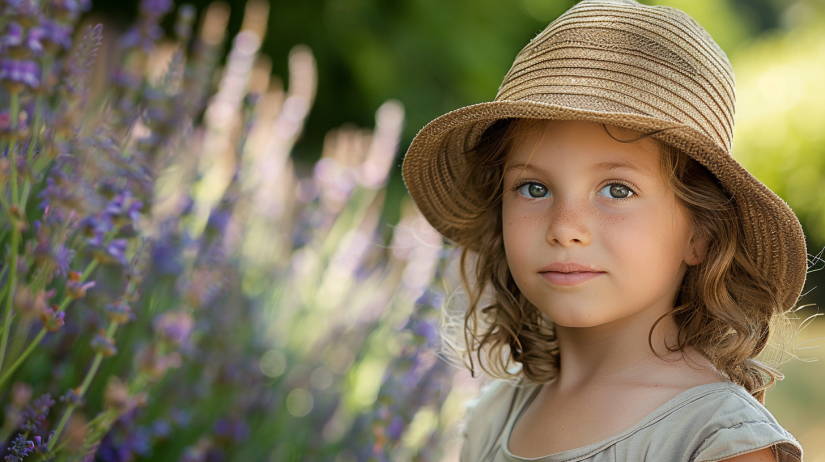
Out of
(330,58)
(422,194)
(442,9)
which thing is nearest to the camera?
(422,194)

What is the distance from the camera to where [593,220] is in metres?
1.18

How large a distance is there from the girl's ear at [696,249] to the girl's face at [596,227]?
0.04m

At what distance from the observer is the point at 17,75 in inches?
37.5

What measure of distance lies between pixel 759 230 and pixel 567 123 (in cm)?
41

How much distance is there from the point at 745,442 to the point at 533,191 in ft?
1.79

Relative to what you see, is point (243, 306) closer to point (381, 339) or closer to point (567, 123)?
point (381, 339)

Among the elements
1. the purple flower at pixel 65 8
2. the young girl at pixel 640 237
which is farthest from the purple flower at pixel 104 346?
the young girl at pixel 640 237

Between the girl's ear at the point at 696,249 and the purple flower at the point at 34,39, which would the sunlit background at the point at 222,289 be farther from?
the girl's ear at the point at 696,249

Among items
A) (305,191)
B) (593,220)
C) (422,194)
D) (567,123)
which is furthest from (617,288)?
(305,191)

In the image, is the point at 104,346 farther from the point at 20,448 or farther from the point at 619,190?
the point at 619,190

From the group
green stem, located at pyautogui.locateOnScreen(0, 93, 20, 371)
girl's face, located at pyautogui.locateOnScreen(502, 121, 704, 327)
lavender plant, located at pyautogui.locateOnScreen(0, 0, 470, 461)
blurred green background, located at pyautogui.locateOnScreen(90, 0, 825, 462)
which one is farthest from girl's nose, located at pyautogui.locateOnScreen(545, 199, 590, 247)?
blurred green background, located at pyautogui.locateOnScreen(90, 0, 825, 462)

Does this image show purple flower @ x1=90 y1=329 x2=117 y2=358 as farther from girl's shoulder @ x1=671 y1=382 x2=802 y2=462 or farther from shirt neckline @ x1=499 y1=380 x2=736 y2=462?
girl's shoulder @ x1=671 y1=382 x2=802 y2=462

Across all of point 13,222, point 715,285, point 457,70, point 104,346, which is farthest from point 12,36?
point 457,70

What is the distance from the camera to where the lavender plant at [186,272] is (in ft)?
3.44
